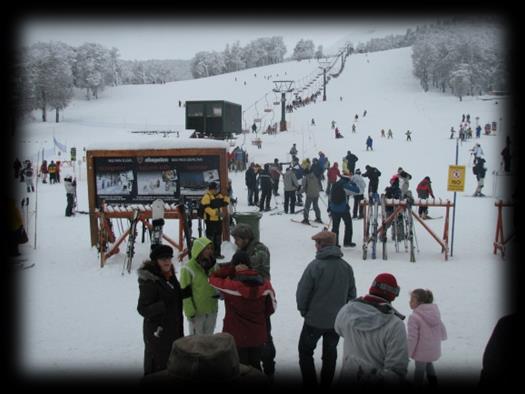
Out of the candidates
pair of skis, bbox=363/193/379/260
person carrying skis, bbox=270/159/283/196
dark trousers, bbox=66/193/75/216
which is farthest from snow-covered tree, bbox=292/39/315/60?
pair of skis, bbox=363/193/379/260

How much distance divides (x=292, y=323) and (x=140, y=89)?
91.9 metres

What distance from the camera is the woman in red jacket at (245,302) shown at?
4.32 metres

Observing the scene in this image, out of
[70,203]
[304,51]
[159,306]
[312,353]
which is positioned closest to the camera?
[159,306]

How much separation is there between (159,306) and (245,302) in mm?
688

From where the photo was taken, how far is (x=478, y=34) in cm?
6862

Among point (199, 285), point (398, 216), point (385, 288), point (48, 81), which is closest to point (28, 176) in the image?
point (398, 216)

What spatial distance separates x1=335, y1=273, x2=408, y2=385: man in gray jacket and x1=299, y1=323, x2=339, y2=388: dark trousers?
3.84 ft

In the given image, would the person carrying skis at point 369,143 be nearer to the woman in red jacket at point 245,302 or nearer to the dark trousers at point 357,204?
the dark trousers at point 357,204

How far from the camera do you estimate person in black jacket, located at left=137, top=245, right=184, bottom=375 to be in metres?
Result: 4.26

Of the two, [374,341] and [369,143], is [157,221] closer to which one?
[374,341]

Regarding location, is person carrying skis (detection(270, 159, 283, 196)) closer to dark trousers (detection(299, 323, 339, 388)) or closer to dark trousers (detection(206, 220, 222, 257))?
dark trousers (detection(206, 220, 222, 257))

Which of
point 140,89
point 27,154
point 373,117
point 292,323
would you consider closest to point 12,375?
point 292,323

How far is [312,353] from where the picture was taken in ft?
16.2

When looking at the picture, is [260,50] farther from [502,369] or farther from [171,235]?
[502,369]
